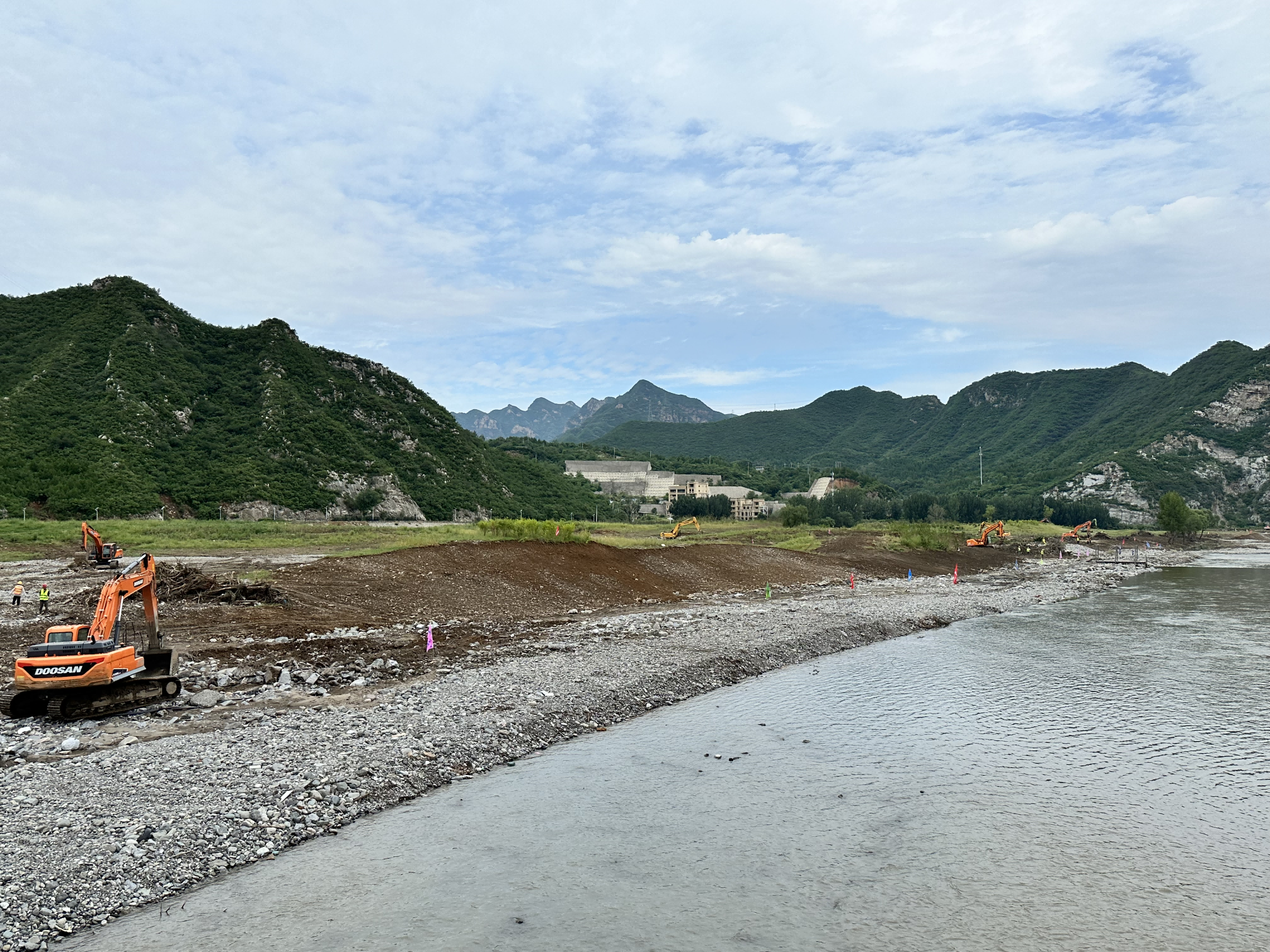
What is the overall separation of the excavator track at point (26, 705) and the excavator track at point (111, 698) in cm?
33

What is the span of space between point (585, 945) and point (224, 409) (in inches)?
3981

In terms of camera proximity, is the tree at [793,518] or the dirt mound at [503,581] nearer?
the dirt mound at [503,581]

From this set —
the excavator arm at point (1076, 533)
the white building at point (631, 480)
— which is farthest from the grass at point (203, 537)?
the white building at point (631, 480)

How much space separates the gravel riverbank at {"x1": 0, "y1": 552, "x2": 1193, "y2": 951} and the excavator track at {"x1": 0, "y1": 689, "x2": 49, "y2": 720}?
1.39ft

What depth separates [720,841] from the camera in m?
11.3

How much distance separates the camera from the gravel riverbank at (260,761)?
9.23m

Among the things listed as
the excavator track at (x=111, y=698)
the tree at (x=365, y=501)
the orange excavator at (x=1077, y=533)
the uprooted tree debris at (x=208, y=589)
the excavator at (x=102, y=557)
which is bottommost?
the orange excavator at (x=1077, y=533)

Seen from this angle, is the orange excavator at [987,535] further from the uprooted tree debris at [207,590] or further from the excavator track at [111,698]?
the excavator track at [111,698]

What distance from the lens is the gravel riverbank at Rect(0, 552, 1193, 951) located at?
30.3ft

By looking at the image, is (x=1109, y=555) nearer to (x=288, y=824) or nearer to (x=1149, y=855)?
(x=1149, y=855)

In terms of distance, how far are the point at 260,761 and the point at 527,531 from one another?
28.8 metres

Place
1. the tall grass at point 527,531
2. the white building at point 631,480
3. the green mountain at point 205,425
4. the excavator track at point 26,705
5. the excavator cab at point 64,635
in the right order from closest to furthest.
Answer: the excavator track at point 26,705, the excavator cab at point 64,635, the tall grass at point 527,531, the green mountain at point 205,425, the white building at point 631,480

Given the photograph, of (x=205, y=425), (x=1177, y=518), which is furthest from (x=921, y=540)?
(x=205, y=425)

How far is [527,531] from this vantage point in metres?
41.2
